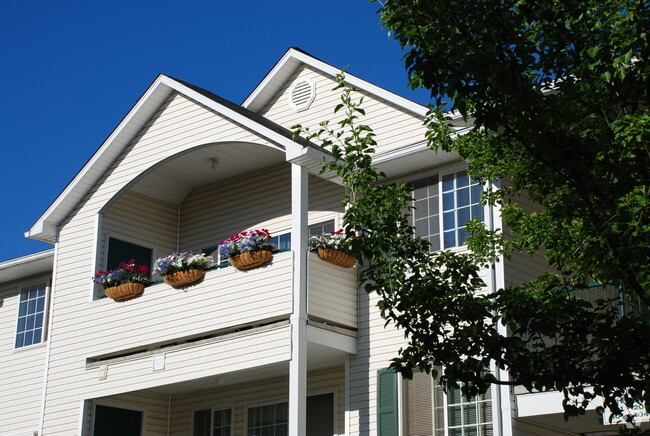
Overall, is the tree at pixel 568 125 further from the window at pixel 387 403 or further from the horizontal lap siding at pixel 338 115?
the horizontal lap siding at pixel 338 115

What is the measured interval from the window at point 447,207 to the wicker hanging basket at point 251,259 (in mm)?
2670

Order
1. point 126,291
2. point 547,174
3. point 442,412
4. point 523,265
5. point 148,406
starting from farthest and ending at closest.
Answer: point 148,406, point 126,291, point 523,265, point 442,412, point 547,174

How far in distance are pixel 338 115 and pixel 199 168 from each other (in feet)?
10.0

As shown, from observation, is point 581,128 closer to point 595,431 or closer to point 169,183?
point 595,431

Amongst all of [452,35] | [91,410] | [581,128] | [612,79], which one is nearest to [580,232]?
[581,128]

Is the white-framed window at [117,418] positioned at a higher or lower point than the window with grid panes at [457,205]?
lower

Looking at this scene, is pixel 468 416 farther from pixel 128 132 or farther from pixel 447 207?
pixel 128 132

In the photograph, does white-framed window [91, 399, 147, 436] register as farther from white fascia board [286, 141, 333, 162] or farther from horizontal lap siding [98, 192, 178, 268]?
white fascia board [286, 141, 333, 162]

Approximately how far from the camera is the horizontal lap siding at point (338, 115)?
1855cm

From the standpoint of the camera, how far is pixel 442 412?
54.6 feet

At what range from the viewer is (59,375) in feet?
63.7

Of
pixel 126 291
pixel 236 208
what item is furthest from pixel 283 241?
pixel 126 291

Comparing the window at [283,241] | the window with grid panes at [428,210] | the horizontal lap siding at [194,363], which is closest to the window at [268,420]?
the horizontal lap siding at [194,363]

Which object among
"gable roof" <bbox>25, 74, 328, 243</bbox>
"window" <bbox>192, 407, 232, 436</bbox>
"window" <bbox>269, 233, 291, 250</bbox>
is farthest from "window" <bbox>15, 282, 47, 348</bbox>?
"window" <bbox>269, 233, 291, 250</bbox>
